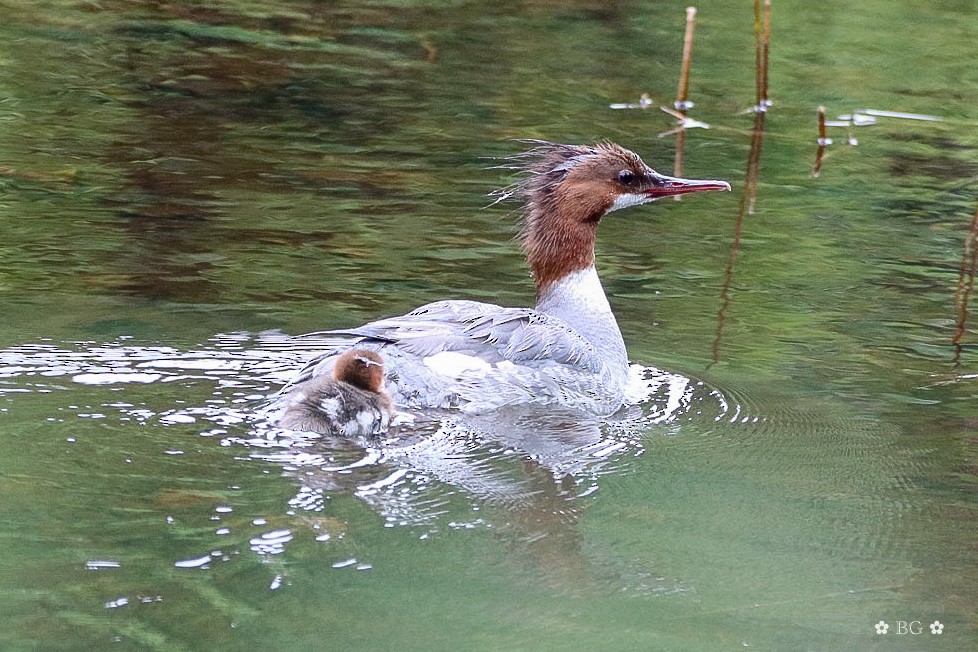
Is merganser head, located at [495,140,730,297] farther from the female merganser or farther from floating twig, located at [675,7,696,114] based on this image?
floating twig, located at [675,7,696,114]

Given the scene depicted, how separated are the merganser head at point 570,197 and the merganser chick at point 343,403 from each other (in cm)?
168

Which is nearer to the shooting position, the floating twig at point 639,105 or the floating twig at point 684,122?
the floating twig at point 684,122

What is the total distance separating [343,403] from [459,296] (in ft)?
7.91

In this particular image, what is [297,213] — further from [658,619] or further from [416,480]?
[658,619]

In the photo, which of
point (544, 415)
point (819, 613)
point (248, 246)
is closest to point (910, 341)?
point (544, 415)

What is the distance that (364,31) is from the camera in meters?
15.1

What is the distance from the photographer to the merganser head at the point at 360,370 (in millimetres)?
6590

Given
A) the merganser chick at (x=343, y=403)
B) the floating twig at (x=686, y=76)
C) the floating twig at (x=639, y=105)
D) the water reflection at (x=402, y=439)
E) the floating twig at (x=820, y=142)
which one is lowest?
the water reflection at (x=402, y=439)

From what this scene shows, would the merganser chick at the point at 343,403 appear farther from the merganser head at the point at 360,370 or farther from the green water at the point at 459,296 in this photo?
the green water at the point at 459,296

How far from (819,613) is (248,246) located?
201 inches

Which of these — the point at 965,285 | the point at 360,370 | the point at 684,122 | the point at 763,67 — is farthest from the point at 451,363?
the point at 763,67

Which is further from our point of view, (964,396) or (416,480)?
(964,396)

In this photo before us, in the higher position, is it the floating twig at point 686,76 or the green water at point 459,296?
the floating twig at point 686,76

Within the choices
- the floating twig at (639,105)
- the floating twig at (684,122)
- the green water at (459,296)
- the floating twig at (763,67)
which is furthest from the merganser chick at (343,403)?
the floating twig at (763,67)
